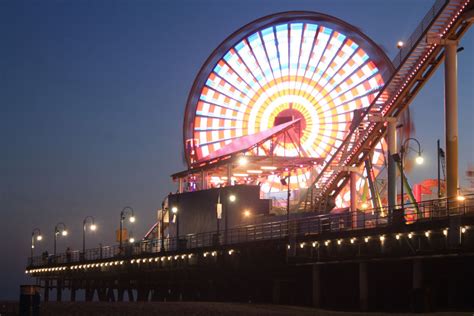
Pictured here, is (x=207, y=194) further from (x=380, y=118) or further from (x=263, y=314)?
(x=263, y=314)

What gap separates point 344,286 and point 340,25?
40.7 m

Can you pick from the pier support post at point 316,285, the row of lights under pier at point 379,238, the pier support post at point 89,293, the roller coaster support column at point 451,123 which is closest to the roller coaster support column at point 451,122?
the roller coaster support column at point 451,123

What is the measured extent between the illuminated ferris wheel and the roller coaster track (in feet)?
58.1

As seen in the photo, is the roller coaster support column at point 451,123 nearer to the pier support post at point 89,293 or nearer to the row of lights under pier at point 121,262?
the row of lights under pier at point 121,262

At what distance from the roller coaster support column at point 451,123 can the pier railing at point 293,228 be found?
3.69 ft

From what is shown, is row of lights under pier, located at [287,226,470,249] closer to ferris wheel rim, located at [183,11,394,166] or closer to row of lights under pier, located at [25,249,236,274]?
row of lights under pier, located at [25,249,236,274]

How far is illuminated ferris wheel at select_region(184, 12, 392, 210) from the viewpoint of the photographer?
77875 millimetres

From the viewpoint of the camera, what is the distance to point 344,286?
4334 cm

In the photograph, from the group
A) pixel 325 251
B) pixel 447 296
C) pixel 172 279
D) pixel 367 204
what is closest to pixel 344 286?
pixel 325 251

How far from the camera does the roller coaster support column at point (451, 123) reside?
40.0 meters

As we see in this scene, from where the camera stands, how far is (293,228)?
154 ft

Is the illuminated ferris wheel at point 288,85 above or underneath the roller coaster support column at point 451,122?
above

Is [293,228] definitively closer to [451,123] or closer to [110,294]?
[451,123]

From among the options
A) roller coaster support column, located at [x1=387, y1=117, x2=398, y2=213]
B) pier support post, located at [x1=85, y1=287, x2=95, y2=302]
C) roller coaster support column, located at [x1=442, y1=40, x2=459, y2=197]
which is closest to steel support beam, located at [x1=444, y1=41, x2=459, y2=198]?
roller coaster support column, located at [x1=442, y1=40, x2=459, y2=197]
